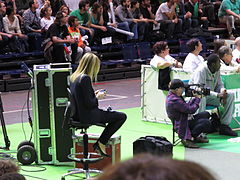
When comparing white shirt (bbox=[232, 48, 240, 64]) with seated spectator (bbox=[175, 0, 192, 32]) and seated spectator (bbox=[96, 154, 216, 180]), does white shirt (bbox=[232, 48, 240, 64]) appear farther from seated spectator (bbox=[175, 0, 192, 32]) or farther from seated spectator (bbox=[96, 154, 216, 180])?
seated spectator (bbox=[96, 154, 216, 180])

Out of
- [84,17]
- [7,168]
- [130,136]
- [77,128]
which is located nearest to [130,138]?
[130,136]

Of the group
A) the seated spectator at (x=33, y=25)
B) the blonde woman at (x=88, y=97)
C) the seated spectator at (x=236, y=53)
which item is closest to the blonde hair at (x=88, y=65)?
the blonde woman at (x=88, y=97)

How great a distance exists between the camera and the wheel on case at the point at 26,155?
8.03 metres

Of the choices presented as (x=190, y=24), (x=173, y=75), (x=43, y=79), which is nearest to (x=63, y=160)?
(x=43, y=79)

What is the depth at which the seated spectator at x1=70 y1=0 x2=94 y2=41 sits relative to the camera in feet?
54.1

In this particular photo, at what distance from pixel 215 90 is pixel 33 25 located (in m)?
7.62

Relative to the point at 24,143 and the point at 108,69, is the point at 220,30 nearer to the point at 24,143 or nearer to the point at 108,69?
the point at 108,69

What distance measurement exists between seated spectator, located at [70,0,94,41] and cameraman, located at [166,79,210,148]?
7857 millimetres

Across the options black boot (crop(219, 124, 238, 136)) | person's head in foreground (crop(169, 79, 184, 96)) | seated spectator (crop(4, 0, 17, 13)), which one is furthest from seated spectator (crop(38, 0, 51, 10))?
person's head in foreground (crop(169, 79, 184, 96))

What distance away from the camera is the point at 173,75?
10781mm

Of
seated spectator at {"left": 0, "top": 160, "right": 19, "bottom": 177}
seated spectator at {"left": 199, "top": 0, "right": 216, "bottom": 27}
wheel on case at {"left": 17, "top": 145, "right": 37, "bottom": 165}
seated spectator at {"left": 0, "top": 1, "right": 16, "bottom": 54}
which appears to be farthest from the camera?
seated spectator at {"left": 199, "top": 0, "right": 216, "bottom": 27}

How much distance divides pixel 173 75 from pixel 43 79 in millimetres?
3605

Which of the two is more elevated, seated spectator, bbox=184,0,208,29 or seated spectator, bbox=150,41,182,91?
seated spectator, bbox=184,0,208,29

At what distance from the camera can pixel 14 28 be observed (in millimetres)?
15594
